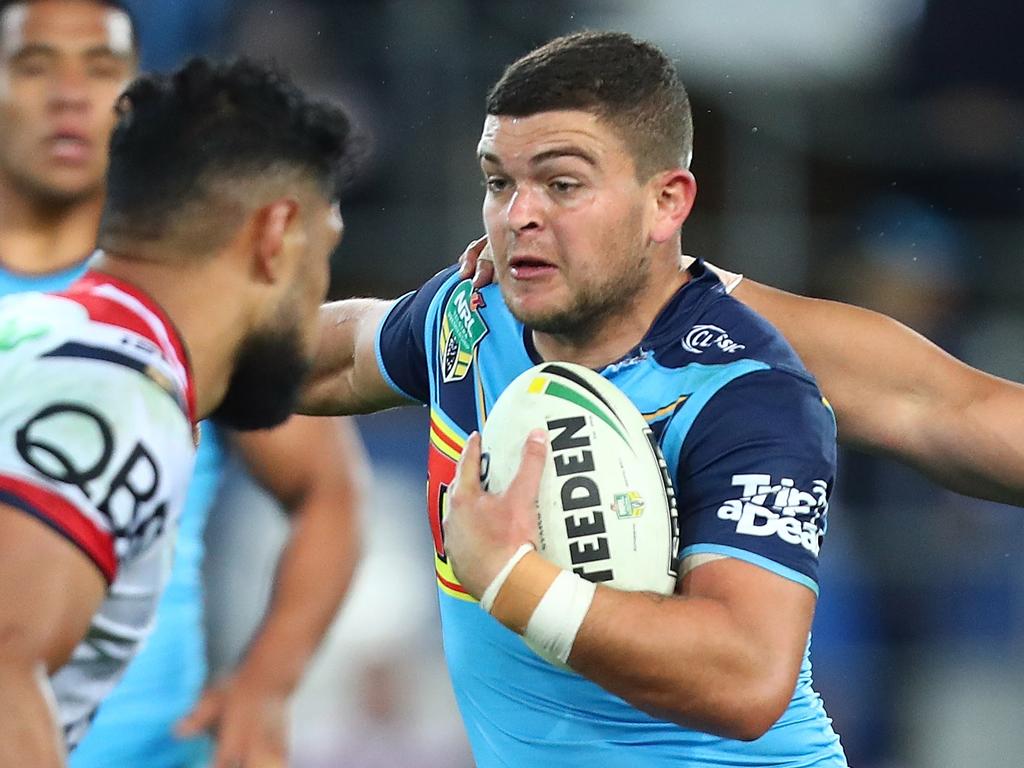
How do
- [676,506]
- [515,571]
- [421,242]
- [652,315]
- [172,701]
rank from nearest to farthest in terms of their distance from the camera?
[515,571] < [676,506] < [652,315] < [172,701] < [421,242]

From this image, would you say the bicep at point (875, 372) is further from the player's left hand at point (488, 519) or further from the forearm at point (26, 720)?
the forearm at point (26, 720)

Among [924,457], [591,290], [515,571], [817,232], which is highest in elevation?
[591,290]

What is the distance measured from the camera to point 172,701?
3.86 metres

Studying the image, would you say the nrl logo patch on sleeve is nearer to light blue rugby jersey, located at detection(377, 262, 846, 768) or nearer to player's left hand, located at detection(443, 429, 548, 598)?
light blue rugby jersey, located at detection(377, 262, 846, 768)

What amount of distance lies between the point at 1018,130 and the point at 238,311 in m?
5.63

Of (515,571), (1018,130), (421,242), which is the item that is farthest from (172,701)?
(1018,130)

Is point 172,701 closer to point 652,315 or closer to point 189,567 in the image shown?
point 189,567

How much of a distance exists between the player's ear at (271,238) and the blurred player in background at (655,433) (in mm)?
499

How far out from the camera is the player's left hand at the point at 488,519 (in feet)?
9.16

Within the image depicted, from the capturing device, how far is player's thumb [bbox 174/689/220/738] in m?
3.81

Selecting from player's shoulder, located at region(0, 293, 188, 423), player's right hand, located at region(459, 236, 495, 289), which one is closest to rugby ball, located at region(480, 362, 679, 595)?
player's right hand, located at region(459, 236, 495, 289)

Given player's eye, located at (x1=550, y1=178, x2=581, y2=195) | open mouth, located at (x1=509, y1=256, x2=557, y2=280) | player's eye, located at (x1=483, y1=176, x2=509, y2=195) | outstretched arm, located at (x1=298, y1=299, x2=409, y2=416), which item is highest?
player's eye, located at (x1=550, y1=178, x2=581, y2=195)

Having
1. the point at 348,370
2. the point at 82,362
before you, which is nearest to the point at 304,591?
the point at 348,370

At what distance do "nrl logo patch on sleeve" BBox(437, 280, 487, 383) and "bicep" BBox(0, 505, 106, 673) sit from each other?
1.46 m
